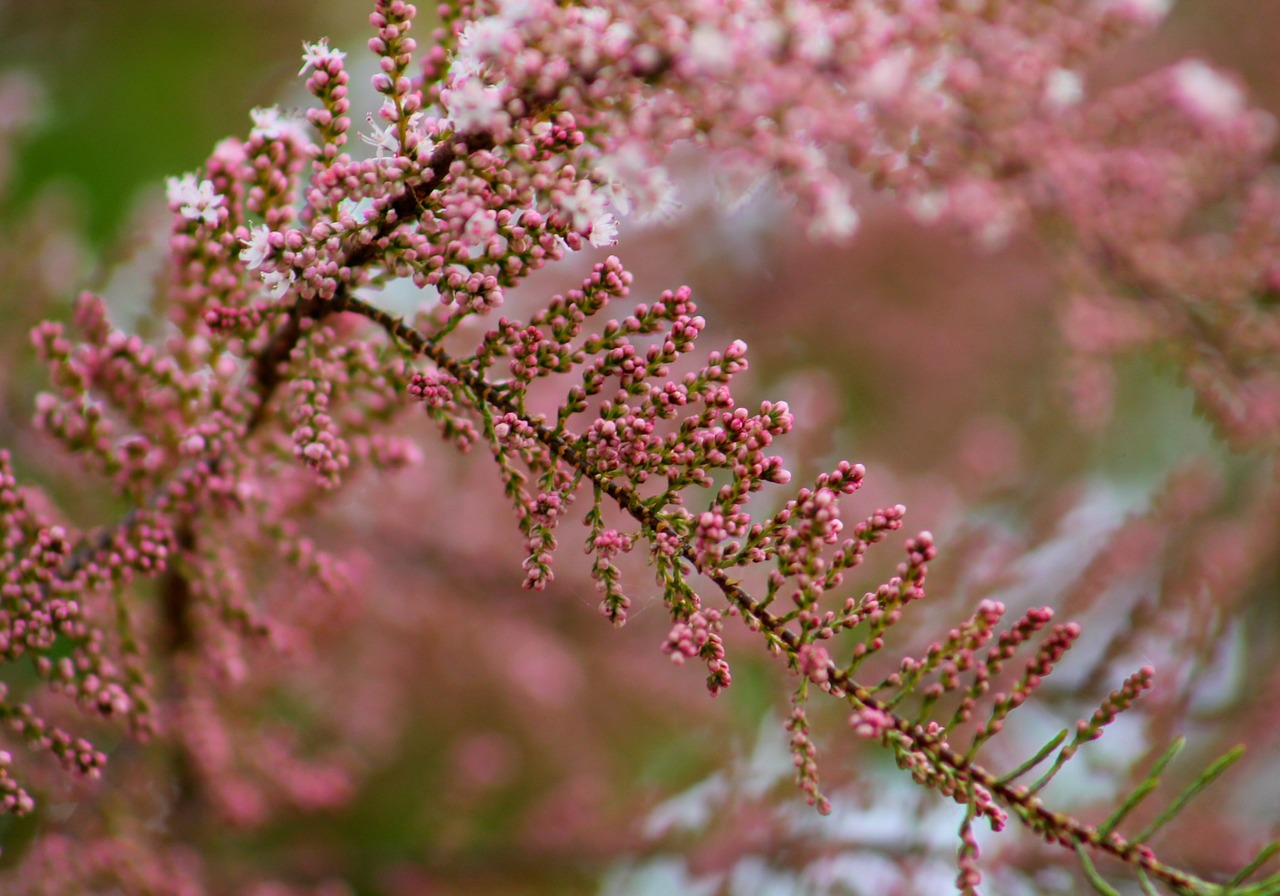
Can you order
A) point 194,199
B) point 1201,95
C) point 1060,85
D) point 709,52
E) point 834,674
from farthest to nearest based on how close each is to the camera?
1. point 1201,95
2. point 1060,85
3. point 194,199
4. point 834,674
5. point 709,52

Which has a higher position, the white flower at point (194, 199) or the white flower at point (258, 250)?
the white flower at point (194, 199)

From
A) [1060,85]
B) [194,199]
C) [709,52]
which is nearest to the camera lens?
[709,52]

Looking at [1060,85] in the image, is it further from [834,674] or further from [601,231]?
[834,674]

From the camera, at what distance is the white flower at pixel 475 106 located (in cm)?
114

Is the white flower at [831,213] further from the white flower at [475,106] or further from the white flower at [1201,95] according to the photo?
the white flower at [1201,95]

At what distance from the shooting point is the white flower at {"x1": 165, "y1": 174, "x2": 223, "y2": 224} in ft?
4.57

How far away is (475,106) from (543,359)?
330 mm

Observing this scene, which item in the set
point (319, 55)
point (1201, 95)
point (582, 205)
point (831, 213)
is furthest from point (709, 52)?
point (1201, 95)

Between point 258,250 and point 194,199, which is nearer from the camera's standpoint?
point 258,250

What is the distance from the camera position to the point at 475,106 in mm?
1155

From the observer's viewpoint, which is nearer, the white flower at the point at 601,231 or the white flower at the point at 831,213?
the white flower at the point at 601,231

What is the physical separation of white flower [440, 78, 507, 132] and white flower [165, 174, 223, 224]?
0.44 meters

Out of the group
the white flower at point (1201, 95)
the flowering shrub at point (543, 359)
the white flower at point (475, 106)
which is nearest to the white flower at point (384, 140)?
the flowering shrub at point (543, 359)

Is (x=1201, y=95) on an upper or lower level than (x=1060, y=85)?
upper
